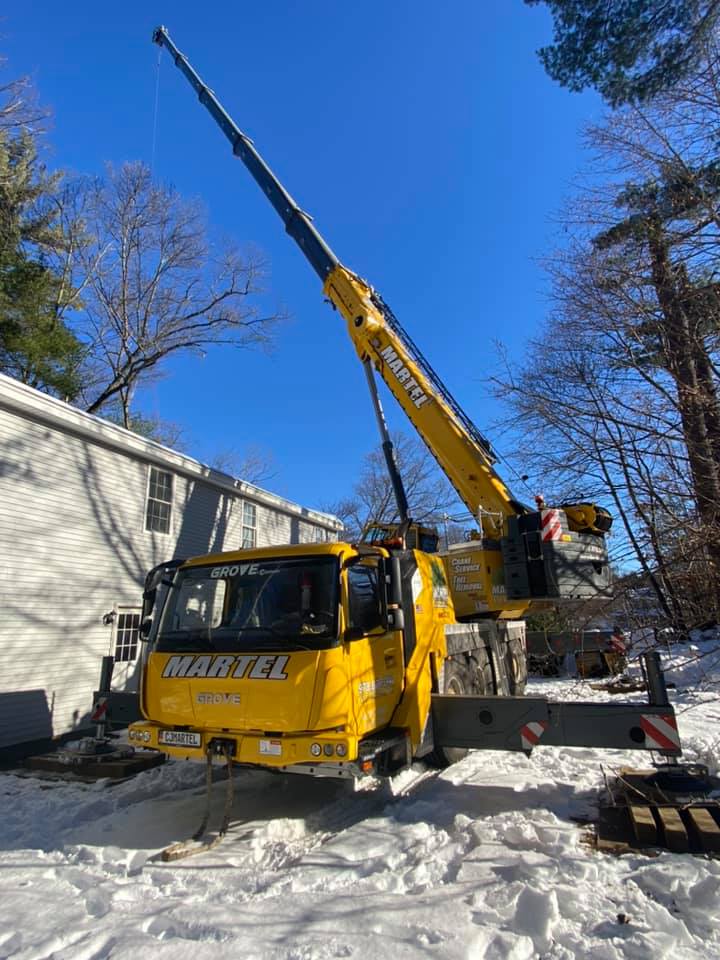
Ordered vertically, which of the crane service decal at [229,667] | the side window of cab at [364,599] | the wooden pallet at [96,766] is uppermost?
the side window of cab at [364,599]

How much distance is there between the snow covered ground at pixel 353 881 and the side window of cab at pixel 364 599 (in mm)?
1758

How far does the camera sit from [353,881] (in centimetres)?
410

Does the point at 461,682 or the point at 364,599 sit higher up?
the point at 364,599

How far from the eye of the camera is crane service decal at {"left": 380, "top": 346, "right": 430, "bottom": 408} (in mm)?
9566

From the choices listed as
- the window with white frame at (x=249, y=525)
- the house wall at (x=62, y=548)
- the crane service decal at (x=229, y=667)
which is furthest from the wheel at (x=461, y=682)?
the window with white frame at (x=249, y=525)

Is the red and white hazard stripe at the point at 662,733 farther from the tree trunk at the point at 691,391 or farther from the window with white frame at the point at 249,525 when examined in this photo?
the window with white frame at the point at 249,525

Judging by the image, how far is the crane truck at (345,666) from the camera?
15.4 ft

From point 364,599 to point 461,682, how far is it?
8.06 feet

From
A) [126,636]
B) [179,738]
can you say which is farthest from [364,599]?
[126,636]

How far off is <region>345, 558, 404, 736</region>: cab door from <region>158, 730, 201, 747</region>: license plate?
4.86ft

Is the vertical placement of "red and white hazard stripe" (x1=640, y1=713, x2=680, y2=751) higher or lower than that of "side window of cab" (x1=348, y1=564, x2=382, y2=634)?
lower

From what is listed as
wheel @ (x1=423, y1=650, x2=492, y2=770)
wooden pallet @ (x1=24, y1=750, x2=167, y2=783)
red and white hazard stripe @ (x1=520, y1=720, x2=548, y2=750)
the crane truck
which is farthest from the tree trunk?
wooden pallet @ (x1=24, y1=750, x2=167, y2=783)

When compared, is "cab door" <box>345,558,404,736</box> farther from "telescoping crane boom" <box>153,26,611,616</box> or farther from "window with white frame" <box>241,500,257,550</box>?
"window with white frame" <box>241,500,257,550</box>

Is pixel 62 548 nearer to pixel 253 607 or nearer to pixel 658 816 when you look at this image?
pixel 253 607
